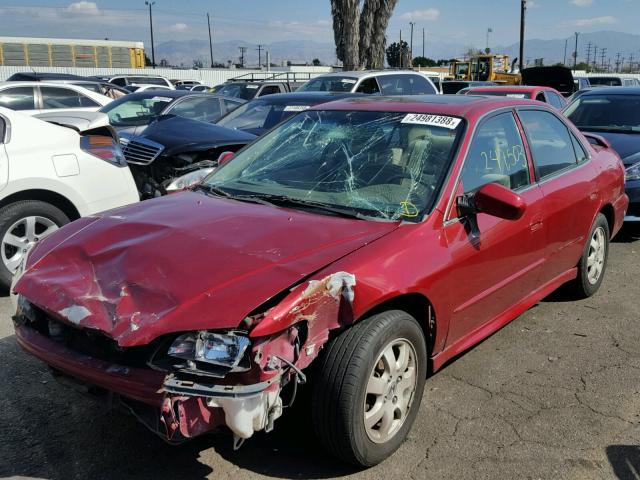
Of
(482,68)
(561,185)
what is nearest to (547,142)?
(561,185)

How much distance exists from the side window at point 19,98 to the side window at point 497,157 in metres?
11.0

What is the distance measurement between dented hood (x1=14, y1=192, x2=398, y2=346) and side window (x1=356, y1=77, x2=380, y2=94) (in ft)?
28.9

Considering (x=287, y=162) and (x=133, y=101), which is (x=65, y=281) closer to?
(x=287, y=162)

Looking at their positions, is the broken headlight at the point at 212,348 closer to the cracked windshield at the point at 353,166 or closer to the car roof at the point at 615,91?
the cracked windshield at the point at 353,166

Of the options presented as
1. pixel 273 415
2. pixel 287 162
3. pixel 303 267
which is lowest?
pixel 273 415

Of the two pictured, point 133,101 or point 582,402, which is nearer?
point 582,402

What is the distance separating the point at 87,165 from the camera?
546cm

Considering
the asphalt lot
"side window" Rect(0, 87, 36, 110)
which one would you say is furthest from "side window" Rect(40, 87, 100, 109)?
the asphalt lot

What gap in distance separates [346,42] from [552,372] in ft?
66.5

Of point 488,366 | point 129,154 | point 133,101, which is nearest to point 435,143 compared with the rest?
point 488,366

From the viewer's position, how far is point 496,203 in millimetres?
3236

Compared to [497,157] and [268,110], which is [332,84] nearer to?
[268,110]

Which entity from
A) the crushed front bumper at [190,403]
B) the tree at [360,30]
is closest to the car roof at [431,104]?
the crushed front bumper at [190,403]

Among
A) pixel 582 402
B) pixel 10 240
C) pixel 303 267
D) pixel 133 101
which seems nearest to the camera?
pixel 303 267
